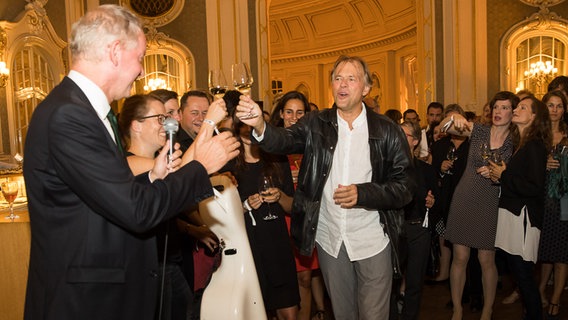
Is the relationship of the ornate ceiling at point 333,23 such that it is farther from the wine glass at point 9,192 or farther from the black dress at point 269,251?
the wine glass at point 9,192

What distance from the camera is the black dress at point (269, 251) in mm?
3465

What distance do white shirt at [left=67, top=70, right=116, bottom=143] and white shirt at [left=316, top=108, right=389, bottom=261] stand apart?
4.92 ft

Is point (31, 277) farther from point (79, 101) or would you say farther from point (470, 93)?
point (470, 93)

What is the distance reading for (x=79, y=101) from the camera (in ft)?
5.53

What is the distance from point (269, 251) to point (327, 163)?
87cm

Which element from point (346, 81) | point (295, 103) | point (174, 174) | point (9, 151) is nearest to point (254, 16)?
point (9, 151)

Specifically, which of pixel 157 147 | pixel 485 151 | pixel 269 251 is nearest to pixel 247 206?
pixel 269 251

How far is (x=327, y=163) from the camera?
9.62 ft

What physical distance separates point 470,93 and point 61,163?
34.5ft

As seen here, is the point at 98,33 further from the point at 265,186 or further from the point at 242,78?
the point at 265,186

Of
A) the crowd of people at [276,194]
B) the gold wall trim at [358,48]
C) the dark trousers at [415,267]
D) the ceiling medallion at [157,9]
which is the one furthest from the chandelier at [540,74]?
the dark trousers at [415,267]

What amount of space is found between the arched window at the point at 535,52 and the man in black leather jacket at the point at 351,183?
9173mm

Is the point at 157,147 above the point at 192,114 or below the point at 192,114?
below

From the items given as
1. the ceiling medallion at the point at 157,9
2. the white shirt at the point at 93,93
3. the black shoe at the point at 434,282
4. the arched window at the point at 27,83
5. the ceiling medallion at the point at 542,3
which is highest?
the ceiling medallion at the point at 157,9
